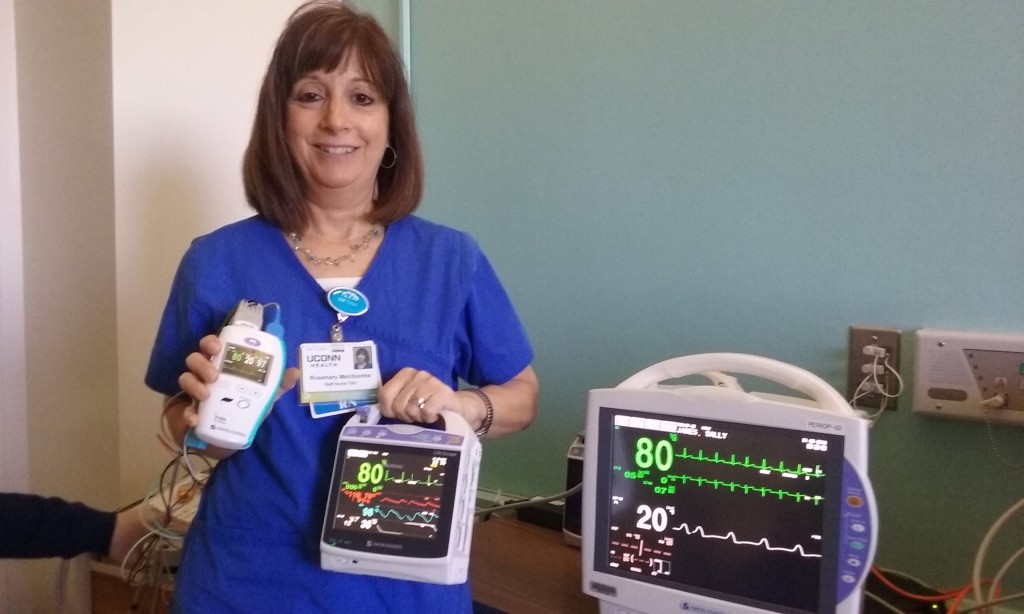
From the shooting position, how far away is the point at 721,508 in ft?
2.50

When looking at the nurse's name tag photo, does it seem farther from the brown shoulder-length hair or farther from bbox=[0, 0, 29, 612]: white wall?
bbox=[0, 0, 29, 612]: white wall

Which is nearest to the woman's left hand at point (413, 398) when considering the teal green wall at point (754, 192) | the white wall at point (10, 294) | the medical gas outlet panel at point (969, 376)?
the teal green wall at point (754, 192)

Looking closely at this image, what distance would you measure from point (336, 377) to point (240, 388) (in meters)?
0.11

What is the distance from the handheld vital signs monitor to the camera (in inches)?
30.2

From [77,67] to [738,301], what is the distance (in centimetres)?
123

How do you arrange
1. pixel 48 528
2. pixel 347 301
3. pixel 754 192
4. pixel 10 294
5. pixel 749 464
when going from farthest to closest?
pixel 10 294 → pixel 754 192 → pixel 48 528 → pixel 347 301 → pixel 749 464

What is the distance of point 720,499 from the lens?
0.76m

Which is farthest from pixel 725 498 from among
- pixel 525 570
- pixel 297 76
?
pixel 297 76

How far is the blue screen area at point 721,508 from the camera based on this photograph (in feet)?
2.36

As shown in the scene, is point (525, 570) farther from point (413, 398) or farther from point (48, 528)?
point (48, 528)

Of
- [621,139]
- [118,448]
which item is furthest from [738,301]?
[118,448]

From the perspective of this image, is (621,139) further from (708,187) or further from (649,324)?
(649,324)

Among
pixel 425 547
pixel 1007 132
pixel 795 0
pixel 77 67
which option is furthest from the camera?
pixel 77 67

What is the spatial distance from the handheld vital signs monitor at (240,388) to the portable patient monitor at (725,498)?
0.34 m
